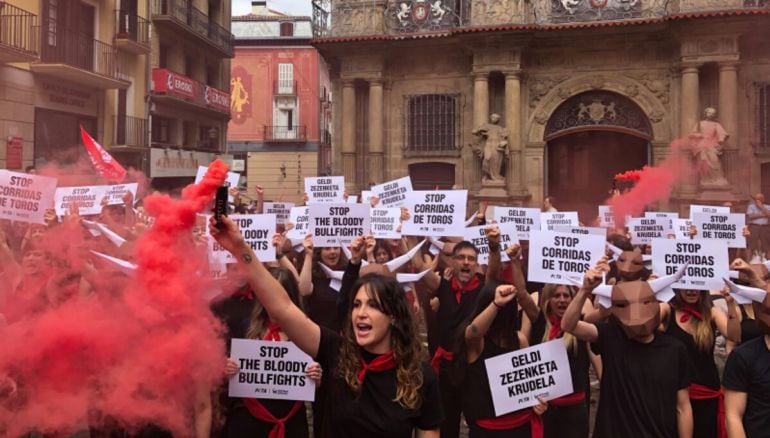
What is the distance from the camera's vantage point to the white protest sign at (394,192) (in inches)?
356

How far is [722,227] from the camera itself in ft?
27.3

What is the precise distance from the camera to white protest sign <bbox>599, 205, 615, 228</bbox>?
11648 mm

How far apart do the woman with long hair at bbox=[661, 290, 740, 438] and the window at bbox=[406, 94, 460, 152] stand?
55.6 feet

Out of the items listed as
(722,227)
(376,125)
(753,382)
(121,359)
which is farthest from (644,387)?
(376,125)

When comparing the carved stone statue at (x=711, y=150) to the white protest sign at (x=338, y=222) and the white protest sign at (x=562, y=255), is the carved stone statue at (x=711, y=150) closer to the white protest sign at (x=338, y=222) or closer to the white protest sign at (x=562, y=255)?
the white protest sign at (x=338, y=222)

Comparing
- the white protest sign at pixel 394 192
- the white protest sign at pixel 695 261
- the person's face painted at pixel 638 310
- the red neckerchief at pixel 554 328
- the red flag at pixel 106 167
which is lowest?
the red neckerchief at pixel 554 328

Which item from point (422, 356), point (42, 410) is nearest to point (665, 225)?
point (422, 356)

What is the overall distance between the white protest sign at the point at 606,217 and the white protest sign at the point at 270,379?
337 inches

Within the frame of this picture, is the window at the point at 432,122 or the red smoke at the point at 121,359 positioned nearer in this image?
the red smoke at the point at 121,359

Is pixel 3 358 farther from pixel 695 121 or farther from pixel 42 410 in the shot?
pixel 695 121

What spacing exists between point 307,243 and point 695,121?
16404mm

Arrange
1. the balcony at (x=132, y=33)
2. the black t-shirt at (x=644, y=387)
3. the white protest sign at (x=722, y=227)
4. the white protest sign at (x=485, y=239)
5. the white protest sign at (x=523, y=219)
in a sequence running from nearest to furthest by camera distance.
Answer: the black t-shirt at (x=644, y=387) < the white protest sign at (x=485, y=239) < the white protest sign at (x=722, y=227) < the white protest sign at (x=523, y=219) < the balcony at (x=132, y=33)

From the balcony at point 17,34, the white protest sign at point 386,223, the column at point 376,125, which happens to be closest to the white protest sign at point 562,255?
the white protest sign at point 386,223

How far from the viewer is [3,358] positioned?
344 cm
